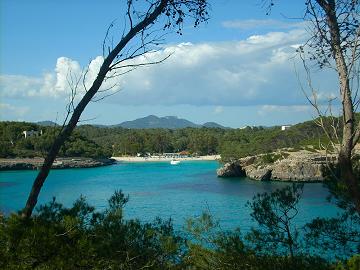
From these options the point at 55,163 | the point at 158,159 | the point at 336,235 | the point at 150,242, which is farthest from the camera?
the point at 158,159

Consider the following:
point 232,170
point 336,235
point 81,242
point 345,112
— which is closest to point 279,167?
point 232,170

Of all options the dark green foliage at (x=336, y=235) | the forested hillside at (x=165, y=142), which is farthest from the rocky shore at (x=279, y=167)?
the dark green foliage at (x=336, y=235)

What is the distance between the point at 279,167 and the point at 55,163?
3683cm

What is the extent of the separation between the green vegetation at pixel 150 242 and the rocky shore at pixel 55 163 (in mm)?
50214

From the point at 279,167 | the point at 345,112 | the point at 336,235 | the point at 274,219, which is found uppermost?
the point at 345,112

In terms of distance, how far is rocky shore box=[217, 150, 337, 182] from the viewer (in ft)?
127

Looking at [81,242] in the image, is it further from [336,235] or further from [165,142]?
[165,142]

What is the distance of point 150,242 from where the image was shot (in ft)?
15.3

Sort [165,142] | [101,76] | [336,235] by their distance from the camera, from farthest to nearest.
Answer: [165,142] → [336,235] → [101,76]

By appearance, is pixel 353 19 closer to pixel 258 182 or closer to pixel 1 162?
pixel 258 182

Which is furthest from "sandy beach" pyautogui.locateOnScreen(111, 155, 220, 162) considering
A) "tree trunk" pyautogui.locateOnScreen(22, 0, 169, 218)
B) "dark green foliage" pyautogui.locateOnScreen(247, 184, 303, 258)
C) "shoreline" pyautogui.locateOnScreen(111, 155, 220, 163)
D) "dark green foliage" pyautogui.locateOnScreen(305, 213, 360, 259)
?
"tree trunk" pyautogui.locateOnScreen(22, 0, 169, 218)

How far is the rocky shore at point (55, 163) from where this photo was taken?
2320 inches

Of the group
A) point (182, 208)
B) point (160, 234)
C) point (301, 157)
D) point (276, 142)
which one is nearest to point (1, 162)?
point (276, 142)

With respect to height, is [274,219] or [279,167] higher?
[274,219]
